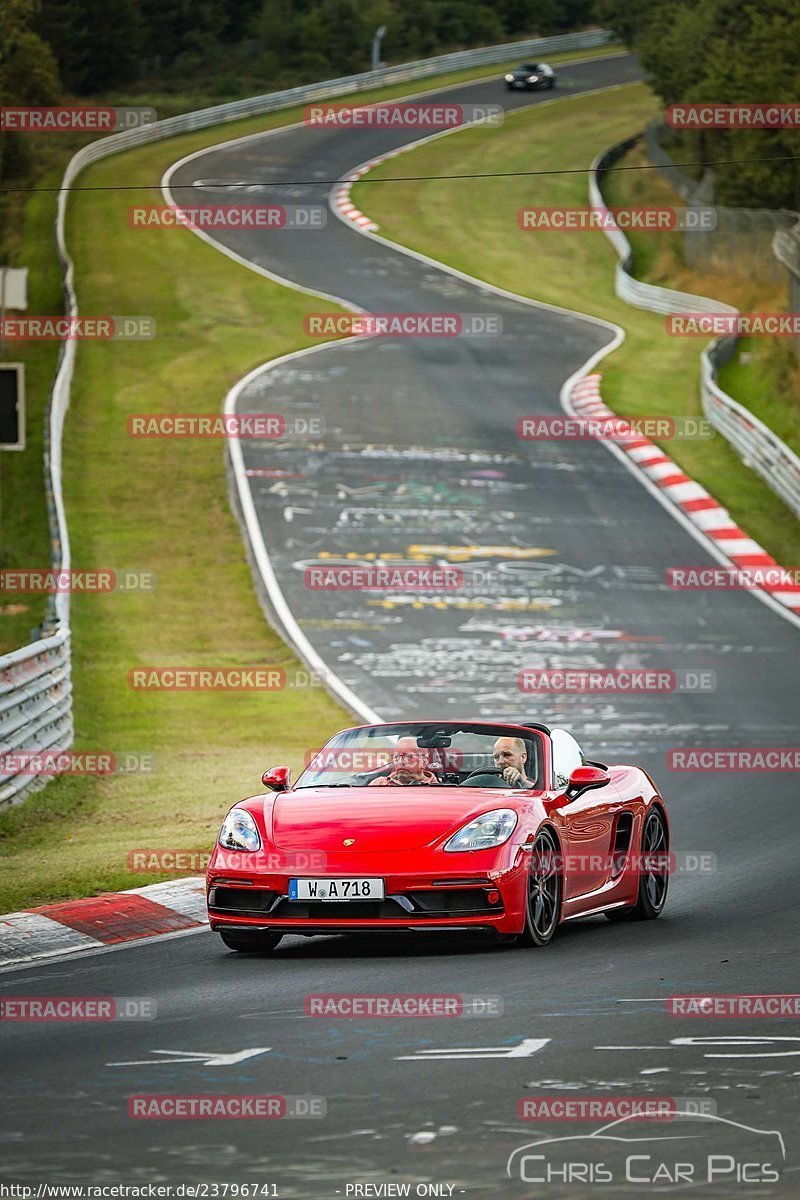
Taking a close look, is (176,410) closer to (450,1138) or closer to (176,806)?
(176,806)

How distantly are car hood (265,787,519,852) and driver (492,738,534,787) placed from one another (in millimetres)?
246

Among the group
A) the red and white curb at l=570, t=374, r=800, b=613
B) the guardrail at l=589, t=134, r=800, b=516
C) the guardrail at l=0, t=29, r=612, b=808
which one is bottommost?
the red and white curb at l=570, t=374, r=800, b=613

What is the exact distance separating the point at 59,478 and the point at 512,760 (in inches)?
815

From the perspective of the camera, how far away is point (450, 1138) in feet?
18.9

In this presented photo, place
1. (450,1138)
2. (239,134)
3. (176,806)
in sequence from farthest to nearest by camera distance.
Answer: (239,134)
(176,806)
(450,1138)

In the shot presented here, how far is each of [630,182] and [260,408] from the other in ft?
104

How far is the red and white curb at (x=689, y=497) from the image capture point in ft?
92.3

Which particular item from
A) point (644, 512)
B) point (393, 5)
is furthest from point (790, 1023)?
point (393, 5)

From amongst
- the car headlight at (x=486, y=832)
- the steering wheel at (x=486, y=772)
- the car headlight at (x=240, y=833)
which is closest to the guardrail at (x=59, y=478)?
the car headlight at (x=240, y=833)

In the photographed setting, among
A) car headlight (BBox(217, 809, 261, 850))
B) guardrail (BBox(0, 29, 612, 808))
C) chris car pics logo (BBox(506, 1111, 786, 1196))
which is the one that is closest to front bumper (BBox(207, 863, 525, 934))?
car headlight (BBox(217, 809, 261, 850))

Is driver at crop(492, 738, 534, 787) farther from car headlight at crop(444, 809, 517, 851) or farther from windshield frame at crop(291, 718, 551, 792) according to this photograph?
car headlight at crop(444, 809, 517, 851)

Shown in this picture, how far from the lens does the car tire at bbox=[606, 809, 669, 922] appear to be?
437 inches

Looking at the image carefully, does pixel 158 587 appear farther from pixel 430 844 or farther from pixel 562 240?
pixel 562 240

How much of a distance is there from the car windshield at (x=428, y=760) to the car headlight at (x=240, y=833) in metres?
0.68
